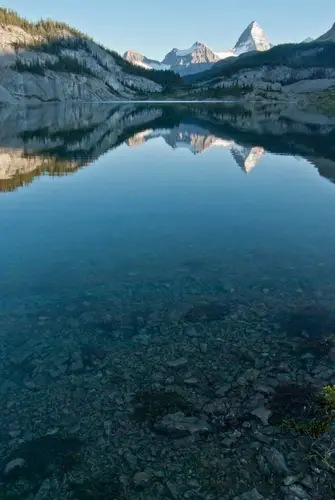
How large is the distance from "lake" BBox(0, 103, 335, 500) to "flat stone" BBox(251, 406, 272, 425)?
0.14ft

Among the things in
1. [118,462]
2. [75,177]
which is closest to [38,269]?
[118,462]

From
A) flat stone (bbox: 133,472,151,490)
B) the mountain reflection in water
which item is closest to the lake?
flat stone (bbox: 133,472,151,490)

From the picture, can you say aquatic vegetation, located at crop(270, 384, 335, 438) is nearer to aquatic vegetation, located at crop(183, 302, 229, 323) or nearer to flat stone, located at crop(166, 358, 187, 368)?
flat stone, located at crop(166, 358, 187, 368)

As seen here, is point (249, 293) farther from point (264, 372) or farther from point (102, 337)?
point (102, 337)

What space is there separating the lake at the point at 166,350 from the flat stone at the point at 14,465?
0.10ft

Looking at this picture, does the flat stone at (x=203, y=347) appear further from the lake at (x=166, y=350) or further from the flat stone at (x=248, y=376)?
the flat stone at (x=248, y=376)

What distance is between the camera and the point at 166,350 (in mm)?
14797

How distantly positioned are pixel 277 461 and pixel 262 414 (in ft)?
5.85

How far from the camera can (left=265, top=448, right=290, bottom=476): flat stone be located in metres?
9.90

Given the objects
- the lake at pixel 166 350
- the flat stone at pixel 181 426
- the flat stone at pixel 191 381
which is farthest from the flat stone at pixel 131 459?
the flat stone at pixel 191 381

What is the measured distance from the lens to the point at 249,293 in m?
19.2

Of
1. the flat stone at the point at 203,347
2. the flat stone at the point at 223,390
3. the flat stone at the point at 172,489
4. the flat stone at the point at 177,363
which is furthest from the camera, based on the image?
the flat stone at the point at 203,347

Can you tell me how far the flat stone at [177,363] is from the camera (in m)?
14.0

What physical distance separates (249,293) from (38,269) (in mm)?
11230
